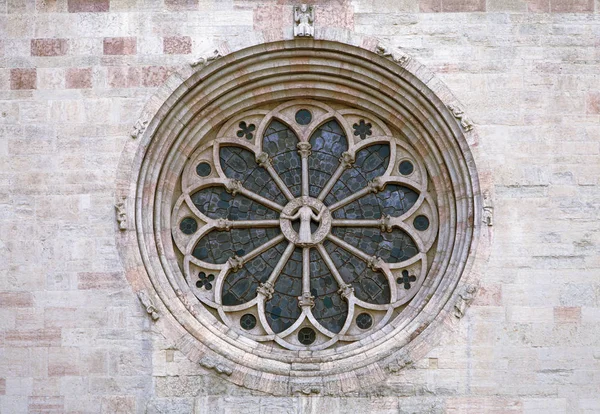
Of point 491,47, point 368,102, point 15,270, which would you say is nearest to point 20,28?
point 15,270

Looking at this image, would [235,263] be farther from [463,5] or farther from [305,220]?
[463,5]

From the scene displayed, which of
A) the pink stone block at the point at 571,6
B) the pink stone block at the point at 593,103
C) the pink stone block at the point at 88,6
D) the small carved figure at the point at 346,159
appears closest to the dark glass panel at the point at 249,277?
the small carved figure at the point at 346,159

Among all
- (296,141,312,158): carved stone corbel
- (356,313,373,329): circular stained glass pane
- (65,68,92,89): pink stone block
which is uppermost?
(65,68,92,89): pink stone block

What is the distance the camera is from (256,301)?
61.5ft

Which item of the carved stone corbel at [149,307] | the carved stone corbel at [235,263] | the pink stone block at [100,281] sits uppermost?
the carved stone corbel at [235,263]

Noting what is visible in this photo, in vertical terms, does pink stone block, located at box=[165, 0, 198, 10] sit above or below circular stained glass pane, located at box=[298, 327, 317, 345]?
Result: above

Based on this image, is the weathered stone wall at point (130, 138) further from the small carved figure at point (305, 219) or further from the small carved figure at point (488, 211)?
the small carved figure at point (305, 219)

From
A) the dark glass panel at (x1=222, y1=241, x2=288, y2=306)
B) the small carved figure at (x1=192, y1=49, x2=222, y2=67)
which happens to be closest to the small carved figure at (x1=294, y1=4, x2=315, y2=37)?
the small carved figure at (x1=192, y1=49, x2=222, y2=67)

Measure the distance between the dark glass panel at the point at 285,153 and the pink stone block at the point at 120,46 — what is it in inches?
80.6

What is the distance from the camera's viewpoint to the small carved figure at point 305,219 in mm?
18938

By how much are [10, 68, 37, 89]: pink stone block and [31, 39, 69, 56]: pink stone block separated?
238 mm

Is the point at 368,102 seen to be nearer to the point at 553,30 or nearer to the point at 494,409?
the point at 553,30

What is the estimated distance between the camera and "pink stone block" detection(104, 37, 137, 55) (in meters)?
18.7

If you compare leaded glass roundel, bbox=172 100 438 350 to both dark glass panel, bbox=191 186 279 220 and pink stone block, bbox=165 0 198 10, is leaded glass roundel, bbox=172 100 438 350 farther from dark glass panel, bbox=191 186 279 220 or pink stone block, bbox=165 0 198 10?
pink stone block, bbox=165 0 198 10
